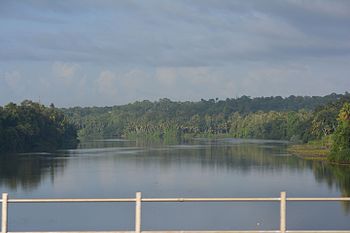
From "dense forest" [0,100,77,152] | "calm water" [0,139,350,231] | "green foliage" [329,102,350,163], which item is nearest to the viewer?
"calm water" [0,139,350,231]

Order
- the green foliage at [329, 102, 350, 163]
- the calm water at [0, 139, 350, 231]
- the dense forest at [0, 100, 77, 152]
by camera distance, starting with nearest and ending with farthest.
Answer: the calm water at [0, 139, 350, 231]
the green foliage at [329, 102, 350, 163]
the dense forest at [0, 100, 77, 152]

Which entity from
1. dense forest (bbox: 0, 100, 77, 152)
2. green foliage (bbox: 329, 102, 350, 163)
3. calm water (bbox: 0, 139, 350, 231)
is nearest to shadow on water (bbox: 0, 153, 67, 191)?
calm water (bbox: 0, 139, 350, 231)

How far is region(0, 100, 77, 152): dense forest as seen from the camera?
342ft

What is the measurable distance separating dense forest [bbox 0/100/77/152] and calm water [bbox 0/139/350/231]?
27020 mm

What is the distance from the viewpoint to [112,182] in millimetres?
52688

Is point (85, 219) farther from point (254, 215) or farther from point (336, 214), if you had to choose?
point (336, 214)

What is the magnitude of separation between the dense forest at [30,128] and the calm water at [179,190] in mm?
27020

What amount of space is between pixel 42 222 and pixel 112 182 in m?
22.4

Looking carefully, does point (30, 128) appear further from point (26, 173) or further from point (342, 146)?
point (342, 146)

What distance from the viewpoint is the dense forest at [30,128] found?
104 metres

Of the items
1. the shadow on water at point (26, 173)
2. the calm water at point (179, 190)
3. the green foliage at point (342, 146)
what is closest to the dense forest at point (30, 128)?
the shadow on water at point (26, 173)

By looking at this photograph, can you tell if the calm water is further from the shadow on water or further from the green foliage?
the green foliage

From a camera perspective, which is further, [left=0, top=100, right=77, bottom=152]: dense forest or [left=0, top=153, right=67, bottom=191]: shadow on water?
[left=0, top=100, right=77, bottom=152]: dense forest

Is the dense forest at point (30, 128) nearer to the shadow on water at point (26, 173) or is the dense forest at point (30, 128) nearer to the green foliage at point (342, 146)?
the shadow on water at point (26, 173)
